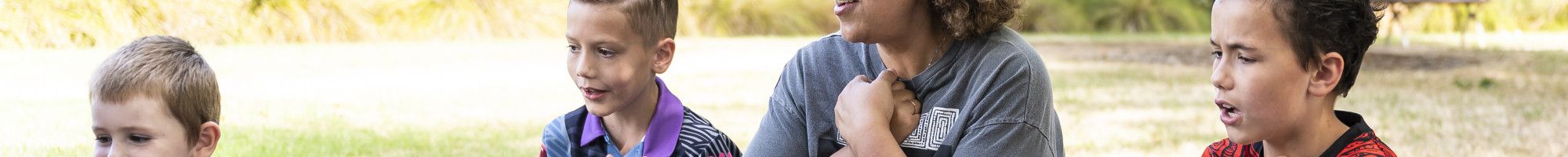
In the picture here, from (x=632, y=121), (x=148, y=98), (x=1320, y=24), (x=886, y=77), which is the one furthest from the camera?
(x=632, y=121)

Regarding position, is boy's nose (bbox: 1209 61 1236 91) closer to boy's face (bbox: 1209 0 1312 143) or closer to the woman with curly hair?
boy's face (bbox: 1209 0 1312 143)

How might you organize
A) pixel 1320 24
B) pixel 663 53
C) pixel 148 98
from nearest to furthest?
pixel 1320 24
pixel 148 98
pixel 663 53

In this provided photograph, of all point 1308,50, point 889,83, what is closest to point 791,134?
point 889,83

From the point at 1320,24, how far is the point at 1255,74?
10 centimetres

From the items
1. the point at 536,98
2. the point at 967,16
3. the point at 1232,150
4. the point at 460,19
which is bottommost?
the point at 536,98

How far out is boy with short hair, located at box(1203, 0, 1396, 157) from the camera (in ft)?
6.03

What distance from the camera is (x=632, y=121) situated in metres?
2.50

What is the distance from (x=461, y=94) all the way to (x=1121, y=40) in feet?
28.3

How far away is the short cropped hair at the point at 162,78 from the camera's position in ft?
6.77

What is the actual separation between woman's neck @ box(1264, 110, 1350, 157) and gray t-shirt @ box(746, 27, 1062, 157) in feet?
1.36

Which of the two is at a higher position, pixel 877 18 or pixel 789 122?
pixel 877 18

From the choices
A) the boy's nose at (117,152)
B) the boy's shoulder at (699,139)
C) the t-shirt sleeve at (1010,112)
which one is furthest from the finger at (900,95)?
the boy's nose at (117,152)

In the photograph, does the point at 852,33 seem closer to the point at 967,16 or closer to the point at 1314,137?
the point at 967,16

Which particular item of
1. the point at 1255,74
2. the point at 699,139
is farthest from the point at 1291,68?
the point at 699,139
